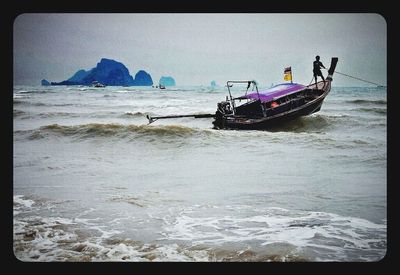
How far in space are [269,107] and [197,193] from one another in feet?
12.7

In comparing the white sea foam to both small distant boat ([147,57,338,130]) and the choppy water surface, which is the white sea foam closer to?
the choppy water surface

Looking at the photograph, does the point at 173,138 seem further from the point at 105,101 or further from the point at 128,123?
the point at 105,101

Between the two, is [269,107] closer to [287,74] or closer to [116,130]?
[287,74]

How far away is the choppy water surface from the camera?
266cm

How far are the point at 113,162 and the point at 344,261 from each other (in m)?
3.36

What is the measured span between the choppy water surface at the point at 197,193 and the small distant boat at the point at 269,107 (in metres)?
0.31

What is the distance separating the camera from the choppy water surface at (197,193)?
266 centimetres

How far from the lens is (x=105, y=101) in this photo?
27.9 ft

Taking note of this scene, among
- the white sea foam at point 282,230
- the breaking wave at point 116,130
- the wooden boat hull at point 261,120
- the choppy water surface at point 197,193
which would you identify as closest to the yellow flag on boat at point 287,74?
the choppy water surface at point 197,193

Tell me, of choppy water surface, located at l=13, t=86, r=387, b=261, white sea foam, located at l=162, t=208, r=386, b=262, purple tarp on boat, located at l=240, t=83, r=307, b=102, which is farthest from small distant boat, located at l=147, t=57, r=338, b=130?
white sea foam, located at l=162, t=208, r=386, b=262

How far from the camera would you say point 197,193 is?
12.0 ft

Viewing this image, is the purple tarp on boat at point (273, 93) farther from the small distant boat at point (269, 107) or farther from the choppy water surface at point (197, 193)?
the choppy water surface at point (197, 193)

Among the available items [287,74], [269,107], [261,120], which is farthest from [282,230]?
[269,107]

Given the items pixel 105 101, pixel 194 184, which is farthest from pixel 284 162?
pixel 105 101
